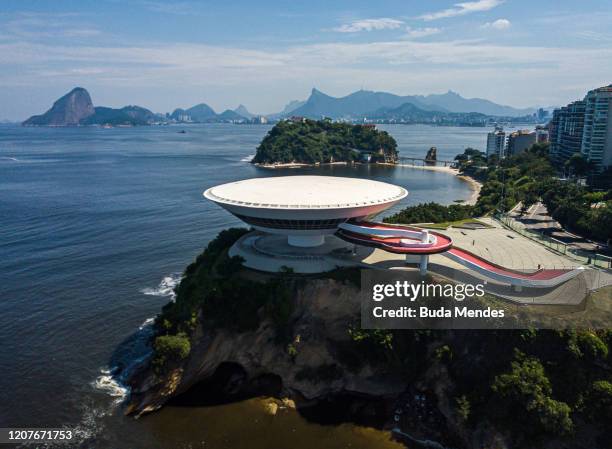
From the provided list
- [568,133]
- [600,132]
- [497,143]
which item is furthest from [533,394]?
[497,143]

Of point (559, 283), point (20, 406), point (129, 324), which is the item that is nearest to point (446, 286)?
point (559, 283)

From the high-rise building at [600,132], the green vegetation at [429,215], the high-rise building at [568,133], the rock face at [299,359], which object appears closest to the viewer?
the rock face at [299,359]

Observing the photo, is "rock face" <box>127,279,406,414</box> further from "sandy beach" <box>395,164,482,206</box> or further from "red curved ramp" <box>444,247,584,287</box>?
"sandy beach" <box>395,164,482,206</box>

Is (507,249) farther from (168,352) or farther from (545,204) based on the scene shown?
(168,352)

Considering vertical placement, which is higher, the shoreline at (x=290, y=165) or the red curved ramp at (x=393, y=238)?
the red curved ramp at (x=393, y=238)

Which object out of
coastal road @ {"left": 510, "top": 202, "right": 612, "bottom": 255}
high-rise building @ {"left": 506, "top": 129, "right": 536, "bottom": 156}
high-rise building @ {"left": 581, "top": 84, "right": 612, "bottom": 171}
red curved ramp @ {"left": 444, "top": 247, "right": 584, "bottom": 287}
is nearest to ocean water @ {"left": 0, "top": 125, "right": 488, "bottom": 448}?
red curved ramp @ {"left": 444, "top": 247, "right": 584, "bottom": 287}

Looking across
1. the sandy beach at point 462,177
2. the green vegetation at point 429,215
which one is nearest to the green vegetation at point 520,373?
the green vegetation at point 429,215

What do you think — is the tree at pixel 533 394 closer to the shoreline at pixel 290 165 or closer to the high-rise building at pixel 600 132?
the high-rise building at pixel 600 132

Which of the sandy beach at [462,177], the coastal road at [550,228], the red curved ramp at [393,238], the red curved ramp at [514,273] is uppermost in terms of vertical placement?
Answer: the red curved ramp at [393,238]
